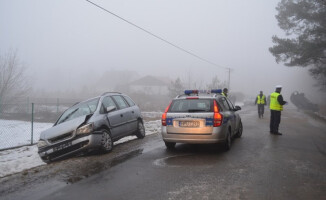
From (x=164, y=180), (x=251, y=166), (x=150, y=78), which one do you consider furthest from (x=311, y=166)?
(x=150, y=78)

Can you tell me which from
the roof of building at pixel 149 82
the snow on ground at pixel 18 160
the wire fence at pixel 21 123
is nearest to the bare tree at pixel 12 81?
the wire fence at pixel 21 123

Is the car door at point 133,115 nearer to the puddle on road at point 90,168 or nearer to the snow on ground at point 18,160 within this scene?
the puddle on road at point 90,168

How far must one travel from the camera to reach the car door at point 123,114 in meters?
8.88

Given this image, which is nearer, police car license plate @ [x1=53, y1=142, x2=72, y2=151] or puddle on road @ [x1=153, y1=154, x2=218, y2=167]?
→ puddle on road @ [x1=153, y1=154, x2=218, y2=167]

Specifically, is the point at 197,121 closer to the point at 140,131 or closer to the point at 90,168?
the point at 90,168

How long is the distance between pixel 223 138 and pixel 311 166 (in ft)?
6.68

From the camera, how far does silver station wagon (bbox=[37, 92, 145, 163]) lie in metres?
7.16

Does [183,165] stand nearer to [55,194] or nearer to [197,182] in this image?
[197,182]

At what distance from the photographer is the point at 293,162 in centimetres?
625

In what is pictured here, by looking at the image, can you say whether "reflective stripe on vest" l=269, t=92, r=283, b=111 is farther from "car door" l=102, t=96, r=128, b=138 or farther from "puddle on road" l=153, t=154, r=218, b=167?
"car door" l=102, t=96, r=128, b=138

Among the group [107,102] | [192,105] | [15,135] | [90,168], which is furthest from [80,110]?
[15,135]

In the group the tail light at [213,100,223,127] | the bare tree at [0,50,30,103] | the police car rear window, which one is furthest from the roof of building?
the tail light at [213,100,223,127]

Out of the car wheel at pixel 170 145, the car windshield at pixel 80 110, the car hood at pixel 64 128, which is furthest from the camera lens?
the car windshield at pixel 80 110

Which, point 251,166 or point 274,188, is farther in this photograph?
point 251,166
